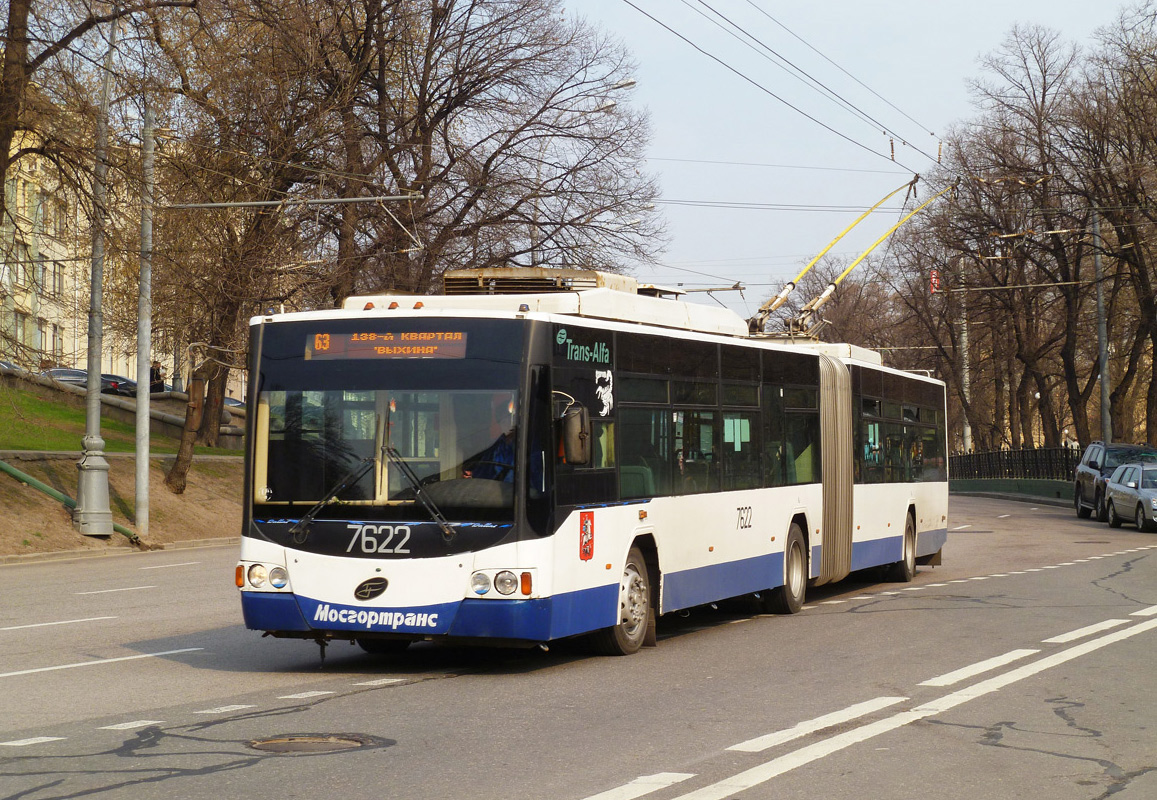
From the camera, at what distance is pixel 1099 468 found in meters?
39.0

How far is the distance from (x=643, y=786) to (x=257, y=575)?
192 inches

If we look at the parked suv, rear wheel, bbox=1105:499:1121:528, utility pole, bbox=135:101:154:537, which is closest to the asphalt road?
utility pole, bbox=135:101:154:537

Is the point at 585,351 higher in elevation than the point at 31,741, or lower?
higher

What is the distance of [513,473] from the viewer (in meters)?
10.5

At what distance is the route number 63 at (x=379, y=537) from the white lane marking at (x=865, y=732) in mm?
3594

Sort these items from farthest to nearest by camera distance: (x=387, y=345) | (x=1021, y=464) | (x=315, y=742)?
1. (x=1021, y=464)
2. (x=387, y=345)
3. (x=315, y=742)

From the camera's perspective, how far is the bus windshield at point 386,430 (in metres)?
10.6

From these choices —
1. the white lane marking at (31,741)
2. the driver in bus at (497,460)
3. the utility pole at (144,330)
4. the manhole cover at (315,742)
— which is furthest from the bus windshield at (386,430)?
the utility pole at (144,330)

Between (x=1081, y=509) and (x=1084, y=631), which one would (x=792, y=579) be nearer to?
(x=1084, y=631)

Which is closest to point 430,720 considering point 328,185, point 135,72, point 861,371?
point 861,371

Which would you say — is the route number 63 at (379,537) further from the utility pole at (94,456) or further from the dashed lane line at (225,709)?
the utility pole at (94,456)

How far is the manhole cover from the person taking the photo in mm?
7664

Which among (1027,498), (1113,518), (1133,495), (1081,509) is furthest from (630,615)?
(1027,498)

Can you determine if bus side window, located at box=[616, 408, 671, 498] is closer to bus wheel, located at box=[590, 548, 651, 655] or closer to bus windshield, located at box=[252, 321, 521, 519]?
bus wheel, located at box=[590, 548, 651, 655]
